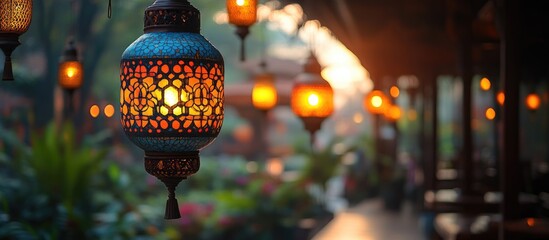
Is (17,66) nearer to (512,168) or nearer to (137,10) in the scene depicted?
(137,10)

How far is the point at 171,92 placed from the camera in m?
3.16

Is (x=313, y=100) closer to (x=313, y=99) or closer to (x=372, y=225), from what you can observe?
(x=313, y=99)

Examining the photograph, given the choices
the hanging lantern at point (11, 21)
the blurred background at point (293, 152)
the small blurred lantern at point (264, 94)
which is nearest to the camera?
the hanging lantern at point (11, 21)

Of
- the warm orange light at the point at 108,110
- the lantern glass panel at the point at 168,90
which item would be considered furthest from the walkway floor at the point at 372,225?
the lantern glass panel at the point at 168,90

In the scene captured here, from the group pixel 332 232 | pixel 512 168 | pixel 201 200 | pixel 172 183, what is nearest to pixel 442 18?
pixel 332 232

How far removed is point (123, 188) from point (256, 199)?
7.09ft

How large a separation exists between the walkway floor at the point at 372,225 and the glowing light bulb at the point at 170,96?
10.8m

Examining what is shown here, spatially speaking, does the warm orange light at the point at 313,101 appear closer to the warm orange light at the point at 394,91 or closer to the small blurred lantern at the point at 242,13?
the small blurred lantern at the point at 242,13

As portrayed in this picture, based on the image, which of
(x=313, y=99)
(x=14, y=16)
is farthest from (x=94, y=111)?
(x=14, y=16)

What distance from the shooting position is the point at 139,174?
1992 centimetres

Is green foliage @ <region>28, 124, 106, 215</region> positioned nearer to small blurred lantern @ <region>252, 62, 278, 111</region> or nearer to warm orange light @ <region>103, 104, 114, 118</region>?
small blurred lantern @ <region>252, 62, 278, 111</region>

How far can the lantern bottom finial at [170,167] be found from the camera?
3.29 m

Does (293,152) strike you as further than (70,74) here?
Yes

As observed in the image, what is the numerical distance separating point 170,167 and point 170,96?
0.29 meters
